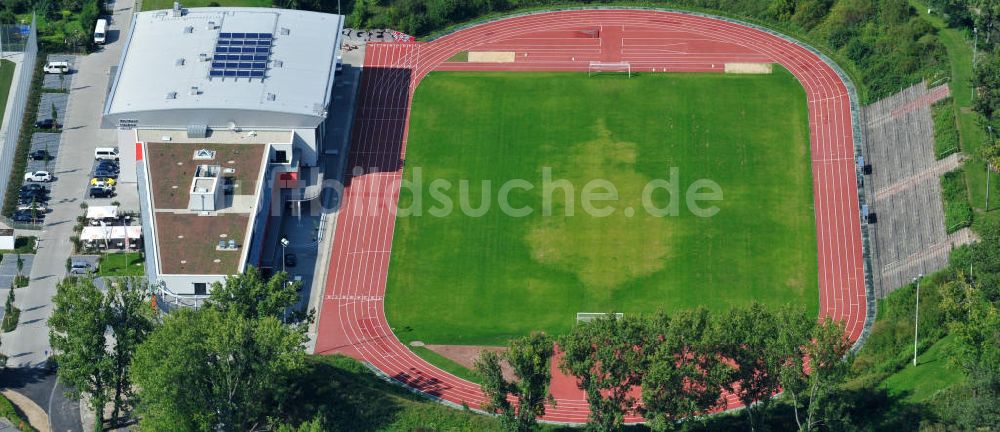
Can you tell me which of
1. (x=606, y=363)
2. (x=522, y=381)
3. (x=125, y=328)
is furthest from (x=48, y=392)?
(x=606, y=363)

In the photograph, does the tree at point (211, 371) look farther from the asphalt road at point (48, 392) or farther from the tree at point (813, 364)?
the tree at point (813, 364)

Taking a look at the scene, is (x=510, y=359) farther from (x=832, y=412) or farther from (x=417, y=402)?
(x=832, y=412)

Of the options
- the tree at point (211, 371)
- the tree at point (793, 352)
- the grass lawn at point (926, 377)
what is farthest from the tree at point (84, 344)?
the grass lawn at point (926, 377)

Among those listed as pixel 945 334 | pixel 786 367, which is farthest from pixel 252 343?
pixel 945 334

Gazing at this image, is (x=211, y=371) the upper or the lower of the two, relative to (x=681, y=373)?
lower

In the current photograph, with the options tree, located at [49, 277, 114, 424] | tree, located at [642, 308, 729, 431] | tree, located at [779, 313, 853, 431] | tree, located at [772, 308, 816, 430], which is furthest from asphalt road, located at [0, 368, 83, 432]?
tree, located at [779, 313, 853, 431]

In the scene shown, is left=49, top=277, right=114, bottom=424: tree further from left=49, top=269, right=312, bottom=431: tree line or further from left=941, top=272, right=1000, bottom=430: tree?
left=941, top=272, right=1000, bottom=430: tree

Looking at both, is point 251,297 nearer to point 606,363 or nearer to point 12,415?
point 12,415
